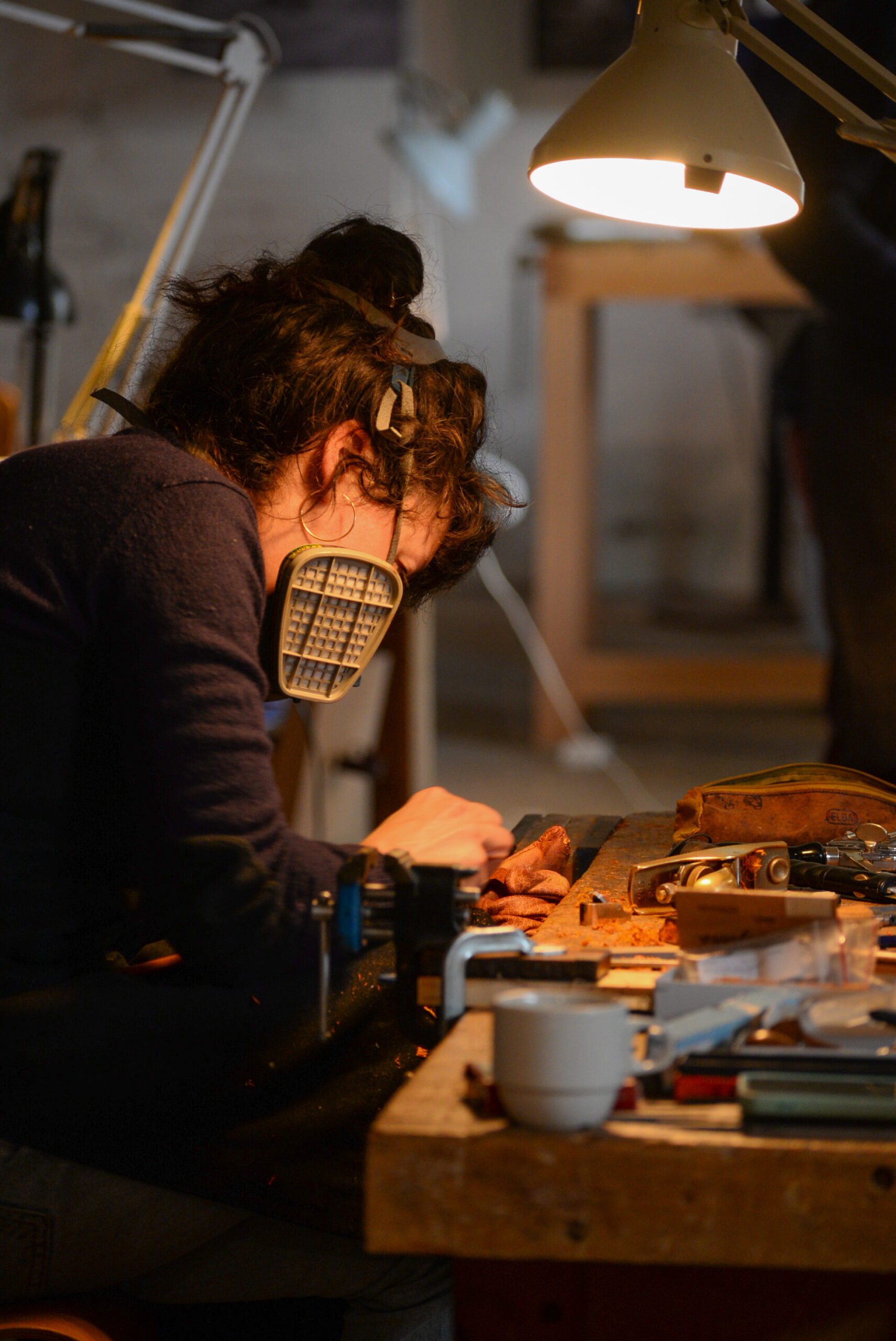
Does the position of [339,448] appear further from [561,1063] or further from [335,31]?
[335,31]

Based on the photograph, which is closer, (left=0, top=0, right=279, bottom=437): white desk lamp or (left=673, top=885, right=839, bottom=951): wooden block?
(left=673, top=885, right=839, bottom=951): wooden block

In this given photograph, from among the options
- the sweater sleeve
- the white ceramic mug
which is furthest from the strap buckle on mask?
the white ceramic mug

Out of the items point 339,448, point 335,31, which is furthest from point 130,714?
point 335,31

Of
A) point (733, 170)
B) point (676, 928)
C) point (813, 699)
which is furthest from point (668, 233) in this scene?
point (676, 928)

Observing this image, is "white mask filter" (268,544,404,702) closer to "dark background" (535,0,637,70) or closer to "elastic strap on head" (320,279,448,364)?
"elastic strap on head" (320,279,448,364)

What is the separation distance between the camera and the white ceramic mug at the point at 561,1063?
592 mm

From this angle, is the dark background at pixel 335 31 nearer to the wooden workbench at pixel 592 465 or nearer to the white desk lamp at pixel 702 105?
the wooden workbench at pixel 592 465

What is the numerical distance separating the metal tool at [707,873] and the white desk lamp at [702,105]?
602mm

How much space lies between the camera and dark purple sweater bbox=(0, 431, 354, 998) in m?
0.79

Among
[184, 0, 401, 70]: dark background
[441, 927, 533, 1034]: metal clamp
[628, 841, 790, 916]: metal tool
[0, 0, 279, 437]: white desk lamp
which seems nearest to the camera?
[441, 927, 533, 1034]: metal clamp

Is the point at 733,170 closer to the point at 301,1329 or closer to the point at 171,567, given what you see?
the point at 171,567

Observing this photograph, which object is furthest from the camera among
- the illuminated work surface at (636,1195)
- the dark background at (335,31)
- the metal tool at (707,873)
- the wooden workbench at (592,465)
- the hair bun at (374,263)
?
the wooden workbench at (592,465)

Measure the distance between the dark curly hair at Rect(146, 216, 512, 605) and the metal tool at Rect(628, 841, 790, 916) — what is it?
0.39 m

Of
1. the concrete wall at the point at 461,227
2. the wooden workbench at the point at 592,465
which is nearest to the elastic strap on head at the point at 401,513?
the concrete wall at the point at 461,227
